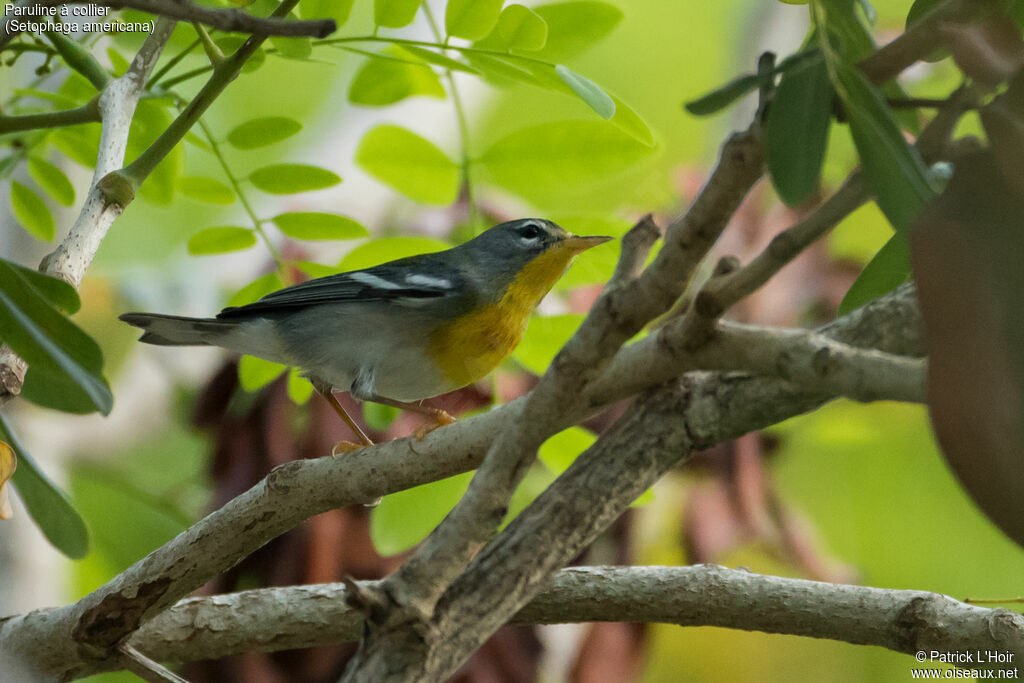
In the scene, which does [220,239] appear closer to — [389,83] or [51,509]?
[389,83]

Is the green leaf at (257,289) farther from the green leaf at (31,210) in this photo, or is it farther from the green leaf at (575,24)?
the green leaf at (575,24)

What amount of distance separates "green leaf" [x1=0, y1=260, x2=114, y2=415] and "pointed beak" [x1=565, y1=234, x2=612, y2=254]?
1.00 meters

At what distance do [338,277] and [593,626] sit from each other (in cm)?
197

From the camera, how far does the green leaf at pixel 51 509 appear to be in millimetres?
1134

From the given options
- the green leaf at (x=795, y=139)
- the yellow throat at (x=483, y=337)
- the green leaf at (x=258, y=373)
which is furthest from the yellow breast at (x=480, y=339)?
the green leaf at (x=795, y=139)

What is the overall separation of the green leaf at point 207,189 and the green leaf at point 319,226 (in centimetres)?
11

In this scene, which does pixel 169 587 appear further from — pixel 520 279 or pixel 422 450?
pixel 520 279

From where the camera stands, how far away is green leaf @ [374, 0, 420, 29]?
1237mm

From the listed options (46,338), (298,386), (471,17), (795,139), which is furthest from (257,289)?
(795,139)

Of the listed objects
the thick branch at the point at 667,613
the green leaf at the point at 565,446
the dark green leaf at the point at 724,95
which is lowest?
the thick branch at the point at 667,613

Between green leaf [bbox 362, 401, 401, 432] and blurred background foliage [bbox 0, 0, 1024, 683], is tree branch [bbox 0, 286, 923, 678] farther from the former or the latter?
green leaf [bbox 362, 401, 401, 432]

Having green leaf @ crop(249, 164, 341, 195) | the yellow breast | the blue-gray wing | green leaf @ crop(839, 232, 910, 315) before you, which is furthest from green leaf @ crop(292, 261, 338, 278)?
green leaf @ crop(839, 232, 910, 315)

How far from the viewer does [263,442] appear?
2.99 metres

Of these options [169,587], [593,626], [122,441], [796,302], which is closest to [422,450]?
[169,587]
